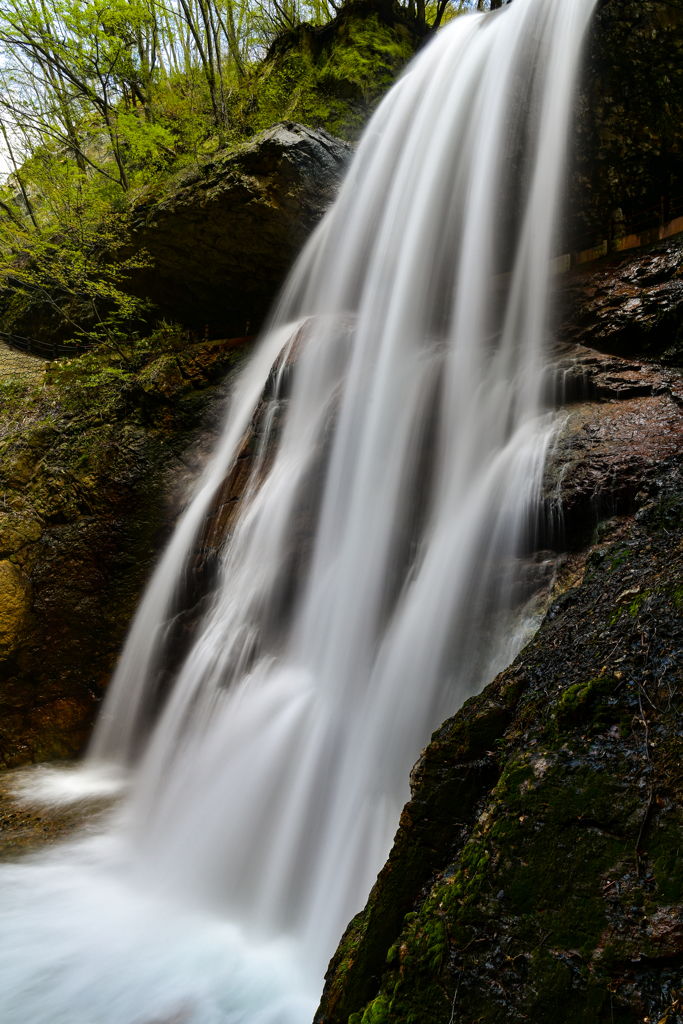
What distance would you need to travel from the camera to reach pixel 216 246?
35.3 ft

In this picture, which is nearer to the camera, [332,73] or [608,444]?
[608,444]

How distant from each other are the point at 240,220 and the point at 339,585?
6.97 metres

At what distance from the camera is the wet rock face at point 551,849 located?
1.95 m

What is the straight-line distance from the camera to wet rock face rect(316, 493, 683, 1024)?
1949mm

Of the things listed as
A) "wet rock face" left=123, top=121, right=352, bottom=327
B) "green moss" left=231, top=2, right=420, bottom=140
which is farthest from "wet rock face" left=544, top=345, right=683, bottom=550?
"green moss" left=231, top=2, right=420, bottom=140

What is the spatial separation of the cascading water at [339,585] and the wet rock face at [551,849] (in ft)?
5.26

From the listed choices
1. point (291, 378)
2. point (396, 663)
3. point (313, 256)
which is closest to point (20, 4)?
point (313, 256)

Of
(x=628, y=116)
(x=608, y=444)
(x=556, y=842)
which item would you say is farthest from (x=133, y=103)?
(x=556, y=842)

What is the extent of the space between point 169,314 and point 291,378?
5.47 meters

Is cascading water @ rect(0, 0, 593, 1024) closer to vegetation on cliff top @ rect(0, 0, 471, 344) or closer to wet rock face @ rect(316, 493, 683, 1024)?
wet rock face @ rect(316, 493, 683, 1024)

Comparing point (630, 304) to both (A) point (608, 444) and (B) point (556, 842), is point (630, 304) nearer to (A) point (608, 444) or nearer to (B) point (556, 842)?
(A) point (608, 444)

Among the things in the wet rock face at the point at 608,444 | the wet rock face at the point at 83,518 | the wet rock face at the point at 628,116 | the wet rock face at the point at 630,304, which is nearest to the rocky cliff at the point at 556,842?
the wet rock face at the point at 608,444

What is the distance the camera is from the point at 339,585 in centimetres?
637

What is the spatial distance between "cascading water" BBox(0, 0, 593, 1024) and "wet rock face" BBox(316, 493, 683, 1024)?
→ 63.1 inches
